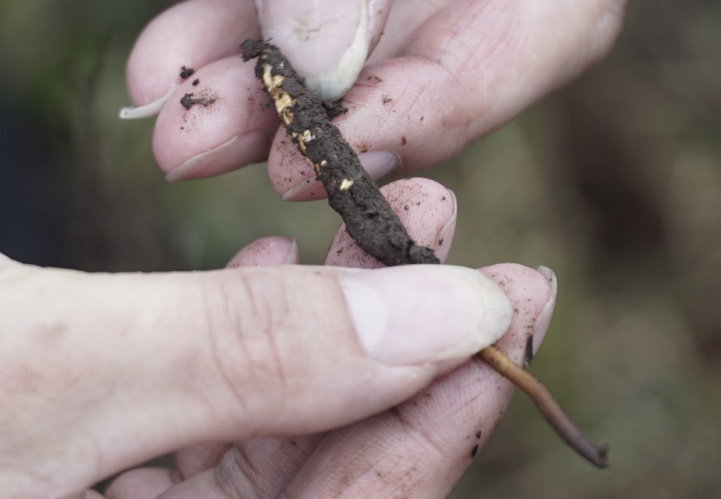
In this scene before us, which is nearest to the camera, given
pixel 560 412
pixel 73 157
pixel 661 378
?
pixel 560 412

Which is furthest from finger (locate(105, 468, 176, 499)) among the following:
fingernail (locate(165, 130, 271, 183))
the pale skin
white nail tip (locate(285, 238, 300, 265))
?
fingernail (locate(165, 130, 271, 183))

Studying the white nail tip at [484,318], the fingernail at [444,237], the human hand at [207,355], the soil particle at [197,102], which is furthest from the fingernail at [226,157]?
the white nail tip at [484,318]

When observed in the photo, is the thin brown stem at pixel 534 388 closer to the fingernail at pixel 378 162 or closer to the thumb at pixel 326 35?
the fingernail at pixel 378 162

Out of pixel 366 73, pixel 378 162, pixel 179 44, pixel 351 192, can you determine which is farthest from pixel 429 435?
pixel 179 44

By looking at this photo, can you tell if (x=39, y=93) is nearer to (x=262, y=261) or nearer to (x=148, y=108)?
(x=148, y=108)

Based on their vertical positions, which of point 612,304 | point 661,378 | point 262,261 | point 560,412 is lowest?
point 661,378

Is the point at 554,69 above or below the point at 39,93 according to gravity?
below

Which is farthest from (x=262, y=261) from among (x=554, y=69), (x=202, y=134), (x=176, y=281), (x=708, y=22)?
(x=708, y=22)
